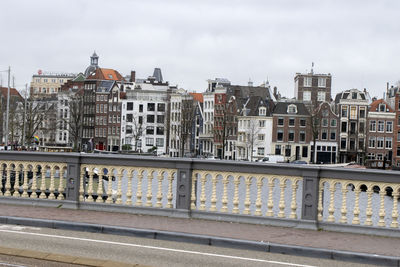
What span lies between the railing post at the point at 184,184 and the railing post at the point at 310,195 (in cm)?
238

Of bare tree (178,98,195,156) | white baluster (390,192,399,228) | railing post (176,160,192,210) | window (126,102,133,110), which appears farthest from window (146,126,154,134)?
white baluster (390,192,399,228)

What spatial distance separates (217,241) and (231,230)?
3.59 ft

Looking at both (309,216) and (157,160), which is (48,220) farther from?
(309,216)

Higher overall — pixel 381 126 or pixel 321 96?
pixel 321 96

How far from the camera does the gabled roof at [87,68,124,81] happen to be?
141 m

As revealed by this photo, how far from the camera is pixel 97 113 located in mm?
133125

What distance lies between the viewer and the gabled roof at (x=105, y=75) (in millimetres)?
140875

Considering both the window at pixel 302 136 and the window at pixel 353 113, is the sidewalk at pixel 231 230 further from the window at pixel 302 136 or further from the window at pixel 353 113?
the window at pixel 302 136

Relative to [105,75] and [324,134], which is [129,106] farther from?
[324,134]

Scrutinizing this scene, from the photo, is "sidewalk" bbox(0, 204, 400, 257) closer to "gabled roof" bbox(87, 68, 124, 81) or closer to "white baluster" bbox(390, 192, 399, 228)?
"white baluster" bbox(390, 192, 399, 228)

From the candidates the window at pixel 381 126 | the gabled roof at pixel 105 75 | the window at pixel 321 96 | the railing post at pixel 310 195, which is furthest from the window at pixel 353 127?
the railing post at pixel 310 195

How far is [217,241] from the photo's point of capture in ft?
38.6

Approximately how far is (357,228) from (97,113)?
402 ft

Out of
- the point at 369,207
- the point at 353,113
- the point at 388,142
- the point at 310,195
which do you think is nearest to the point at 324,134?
the point at 353,113
